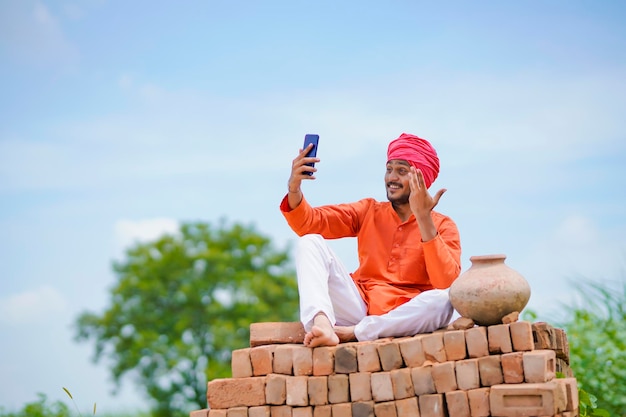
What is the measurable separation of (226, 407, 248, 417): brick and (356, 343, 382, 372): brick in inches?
32.2

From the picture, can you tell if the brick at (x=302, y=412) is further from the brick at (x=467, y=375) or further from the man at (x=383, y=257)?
the brick at (x=467, y=375)

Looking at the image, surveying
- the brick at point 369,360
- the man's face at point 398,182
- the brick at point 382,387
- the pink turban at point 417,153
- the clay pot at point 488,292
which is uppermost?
the pink turban at point 417,153

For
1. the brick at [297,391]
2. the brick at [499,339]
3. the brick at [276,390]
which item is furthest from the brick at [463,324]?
the brick at [276,390]

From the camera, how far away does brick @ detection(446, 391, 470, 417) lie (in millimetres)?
4938

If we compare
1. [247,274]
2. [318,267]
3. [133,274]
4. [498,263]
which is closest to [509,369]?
[498,263]

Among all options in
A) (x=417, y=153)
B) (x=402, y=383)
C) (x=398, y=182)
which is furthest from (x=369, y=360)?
(x=417, y=153)

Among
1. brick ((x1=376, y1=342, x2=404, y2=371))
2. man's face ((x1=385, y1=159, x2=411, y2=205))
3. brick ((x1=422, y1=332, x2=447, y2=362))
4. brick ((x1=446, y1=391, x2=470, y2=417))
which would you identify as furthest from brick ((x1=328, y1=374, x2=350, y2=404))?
man's face ((x1=385, y1=159, x2=411, y2=205))

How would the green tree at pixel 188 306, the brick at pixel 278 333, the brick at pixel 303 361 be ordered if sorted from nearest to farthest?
the brick at pixel 303 361 < the brick at pixel 278 333 < the green tree at pixel 188 306

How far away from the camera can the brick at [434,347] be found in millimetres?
5090

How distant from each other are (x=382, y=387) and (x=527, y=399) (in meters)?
0.88

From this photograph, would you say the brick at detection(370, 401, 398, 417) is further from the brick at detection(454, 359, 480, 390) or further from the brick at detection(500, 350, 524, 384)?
the brick at detection(500, 350, 524, 384)

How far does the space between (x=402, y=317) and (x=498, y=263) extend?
→ 705 millimetres

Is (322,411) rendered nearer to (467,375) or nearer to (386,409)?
(386,409)

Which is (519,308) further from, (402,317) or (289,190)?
(289,190)
